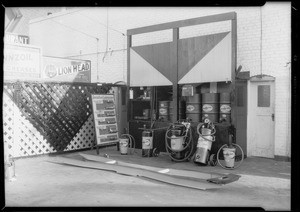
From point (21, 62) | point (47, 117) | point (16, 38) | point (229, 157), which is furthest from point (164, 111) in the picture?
point (16, 38)

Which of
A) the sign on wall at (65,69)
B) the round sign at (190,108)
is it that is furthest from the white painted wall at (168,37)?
the round sign at (190,108)

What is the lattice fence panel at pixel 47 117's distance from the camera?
314 inches

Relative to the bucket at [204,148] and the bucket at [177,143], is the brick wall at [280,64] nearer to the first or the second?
the bucket at [204,148]

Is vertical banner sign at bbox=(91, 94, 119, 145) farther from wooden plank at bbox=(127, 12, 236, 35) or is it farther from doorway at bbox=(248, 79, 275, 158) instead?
A: doorway at bbox=(248, 79, 275, 158)

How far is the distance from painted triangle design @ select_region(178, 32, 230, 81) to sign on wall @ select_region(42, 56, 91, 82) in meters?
5.94

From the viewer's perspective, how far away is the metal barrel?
27.4 feet

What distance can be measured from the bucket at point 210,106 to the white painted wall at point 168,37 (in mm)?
1438

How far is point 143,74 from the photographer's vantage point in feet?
30.6

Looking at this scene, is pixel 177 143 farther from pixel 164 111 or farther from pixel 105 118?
pixel 105 118

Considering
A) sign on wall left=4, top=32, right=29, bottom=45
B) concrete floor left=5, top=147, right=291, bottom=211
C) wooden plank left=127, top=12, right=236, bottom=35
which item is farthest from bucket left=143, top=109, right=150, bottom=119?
sign on wall left=4, top=32, right=29, bottom=45

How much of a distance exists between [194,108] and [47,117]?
13.3 ft
